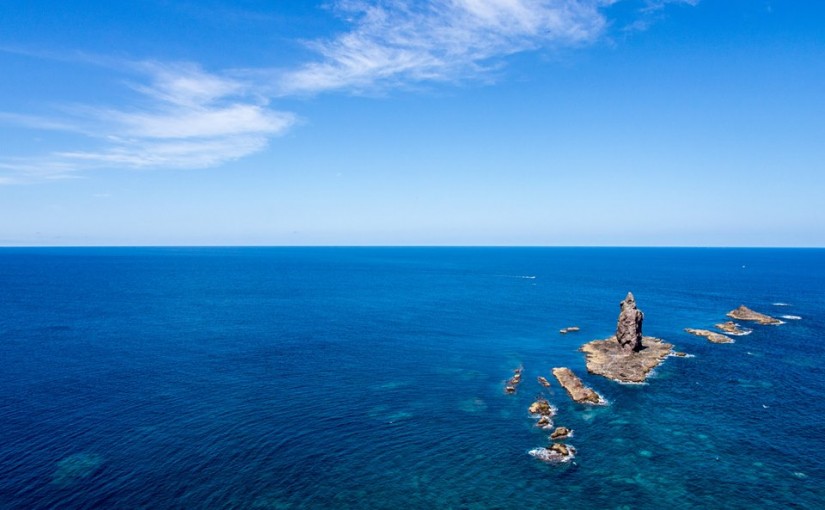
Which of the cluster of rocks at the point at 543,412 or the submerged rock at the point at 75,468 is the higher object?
the cluster of rocks at the point at 543,412

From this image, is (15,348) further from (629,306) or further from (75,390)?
(629,306)

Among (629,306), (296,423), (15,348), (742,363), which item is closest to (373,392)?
(296,423)

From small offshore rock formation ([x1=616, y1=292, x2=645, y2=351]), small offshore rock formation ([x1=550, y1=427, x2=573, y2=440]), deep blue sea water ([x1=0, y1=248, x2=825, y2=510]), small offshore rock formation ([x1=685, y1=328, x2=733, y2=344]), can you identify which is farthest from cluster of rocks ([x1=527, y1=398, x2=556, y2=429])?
small offshore rock formation ([x1=685, y1=328, x2=733, y2=344])

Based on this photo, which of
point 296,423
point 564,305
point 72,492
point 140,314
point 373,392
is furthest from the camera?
point 564,305

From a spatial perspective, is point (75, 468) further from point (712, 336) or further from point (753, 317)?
point (753, 317)

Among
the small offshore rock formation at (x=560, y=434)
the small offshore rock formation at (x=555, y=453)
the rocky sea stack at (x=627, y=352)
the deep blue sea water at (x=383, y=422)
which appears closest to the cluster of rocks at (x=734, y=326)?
the deep blue sea water at (x=383, y=422)

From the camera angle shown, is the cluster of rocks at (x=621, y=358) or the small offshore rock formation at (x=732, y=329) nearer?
the cluster of rocks at (x=621, y=358)

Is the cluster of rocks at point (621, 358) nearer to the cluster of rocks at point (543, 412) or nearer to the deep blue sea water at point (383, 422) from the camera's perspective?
the cluster of rocks at point (543, 412)
